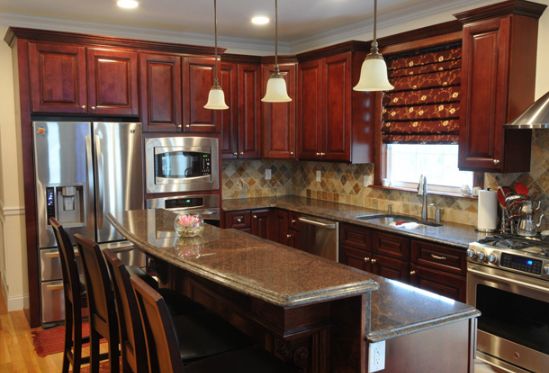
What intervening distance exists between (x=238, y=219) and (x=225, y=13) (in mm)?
1965

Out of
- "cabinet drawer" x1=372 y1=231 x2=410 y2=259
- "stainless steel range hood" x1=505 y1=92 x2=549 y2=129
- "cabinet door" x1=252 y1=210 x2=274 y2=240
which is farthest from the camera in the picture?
"cabinet door" x1=252 y1=210 x2=274 y2=240

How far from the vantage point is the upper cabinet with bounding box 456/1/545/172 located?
3.38 m

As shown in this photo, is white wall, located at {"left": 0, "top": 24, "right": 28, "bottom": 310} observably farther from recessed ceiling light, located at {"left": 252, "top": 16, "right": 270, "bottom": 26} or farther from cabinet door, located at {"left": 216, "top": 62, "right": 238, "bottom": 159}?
recessed ceiling light, located at {"left": 252, "top": 16, "right": 270, "bottom": 26}

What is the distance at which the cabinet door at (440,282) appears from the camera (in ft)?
11.3

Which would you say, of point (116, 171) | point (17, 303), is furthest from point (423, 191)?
point (17, 303)

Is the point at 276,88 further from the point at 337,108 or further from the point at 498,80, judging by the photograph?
the point at 337,108

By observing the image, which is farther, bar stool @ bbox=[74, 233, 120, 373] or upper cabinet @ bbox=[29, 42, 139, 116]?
upper cabinet @ bbox=[29, 42, 139, 116]

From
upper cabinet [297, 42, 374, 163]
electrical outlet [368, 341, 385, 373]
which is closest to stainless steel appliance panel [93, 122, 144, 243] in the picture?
upper cabinet [297, 42, 374, 163]

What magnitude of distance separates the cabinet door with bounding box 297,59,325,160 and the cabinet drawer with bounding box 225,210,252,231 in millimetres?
847

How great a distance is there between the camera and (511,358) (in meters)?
3.14

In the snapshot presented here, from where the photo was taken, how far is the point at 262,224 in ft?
17.4

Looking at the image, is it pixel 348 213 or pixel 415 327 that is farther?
pixel 348 213

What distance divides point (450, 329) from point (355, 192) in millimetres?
3283

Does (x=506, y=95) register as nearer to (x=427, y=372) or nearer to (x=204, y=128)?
(x=427, y=372)
